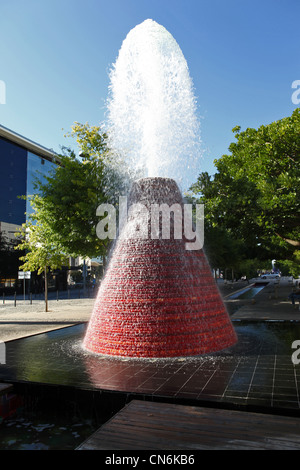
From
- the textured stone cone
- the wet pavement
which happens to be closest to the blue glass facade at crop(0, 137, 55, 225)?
the textured stone cone

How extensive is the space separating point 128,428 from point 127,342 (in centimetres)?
352

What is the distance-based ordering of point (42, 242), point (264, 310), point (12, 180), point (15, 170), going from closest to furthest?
point (264, 310), point (42, 242), point (12, 180), point (15, 170)

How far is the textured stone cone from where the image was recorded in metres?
7.34

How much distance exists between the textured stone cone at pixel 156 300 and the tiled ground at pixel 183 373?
33cm

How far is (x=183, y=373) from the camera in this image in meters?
6.12

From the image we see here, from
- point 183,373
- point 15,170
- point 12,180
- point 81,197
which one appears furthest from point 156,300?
point 15,170

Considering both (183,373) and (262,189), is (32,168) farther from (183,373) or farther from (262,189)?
(183,373)

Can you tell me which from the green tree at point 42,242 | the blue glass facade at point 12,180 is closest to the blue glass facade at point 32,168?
the blue glass facade at point 12,180

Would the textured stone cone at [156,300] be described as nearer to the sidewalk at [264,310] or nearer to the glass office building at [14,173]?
the sidewalk at [264,310]

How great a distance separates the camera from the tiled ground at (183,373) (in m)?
5.02

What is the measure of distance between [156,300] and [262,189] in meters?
10.2

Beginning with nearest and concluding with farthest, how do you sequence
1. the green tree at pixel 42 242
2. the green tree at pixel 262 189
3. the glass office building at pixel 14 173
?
the green tree at pixel 262 189
the green tree at pixel 42 242
the glass office building at pixel 14 173
